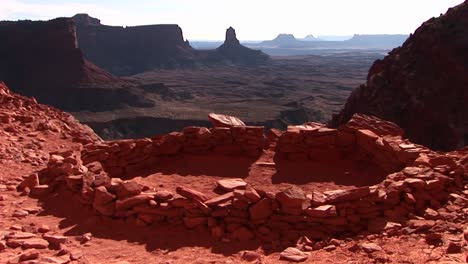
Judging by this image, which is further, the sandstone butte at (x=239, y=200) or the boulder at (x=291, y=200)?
the boulder at (x=291, y=200)

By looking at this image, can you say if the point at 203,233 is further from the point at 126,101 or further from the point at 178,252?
the point at 126,101

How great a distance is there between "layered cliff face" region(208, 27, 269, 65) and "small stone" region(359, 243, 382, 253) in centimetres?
17421

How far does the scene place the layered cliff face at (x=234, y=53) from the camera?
182 metres

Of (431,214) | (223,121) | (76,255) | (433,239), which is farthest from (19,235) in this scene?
(223,121)

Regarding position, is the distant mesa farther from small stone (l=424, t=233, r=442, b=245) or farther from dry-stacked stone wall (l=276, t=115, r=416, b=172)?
small stone (l=424, t=233, r=442, b=245)

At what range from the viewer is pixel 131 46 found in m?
155

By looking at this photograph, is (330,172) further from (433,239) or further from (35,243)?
(35,243)

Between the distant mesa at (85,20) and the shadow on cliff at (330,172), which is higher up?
the distant mesa at (85,20)

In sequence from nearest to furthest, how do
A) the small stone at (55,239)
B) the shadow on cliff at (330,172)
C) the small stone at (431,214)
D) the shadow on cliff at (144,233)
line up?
the small stone at (55,239), the shadow on cliff at (144,233), the small stone at (431,214), the shadow on cliff at (330,172)

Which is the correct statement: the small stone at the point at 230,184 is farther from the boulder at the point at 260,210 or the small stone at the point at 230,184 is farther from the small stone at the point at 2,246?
the small stone at the point at 2,246

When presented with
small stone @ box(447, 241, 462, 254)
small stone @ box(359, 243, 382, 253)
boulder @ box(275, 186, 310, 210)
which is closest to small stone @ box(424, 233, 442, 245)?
small stone @ box(447, 241, 462, 254)

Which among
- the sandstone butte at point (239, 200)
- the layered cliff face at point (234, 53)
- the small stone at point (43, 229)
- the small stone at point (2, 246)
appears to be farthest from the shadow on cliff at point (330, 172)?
the layered cliff face at point (234, 53)

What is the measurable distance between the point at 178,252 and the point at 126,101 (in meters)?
78.8

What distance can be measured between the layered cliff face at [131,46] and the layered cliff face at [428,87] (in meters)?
113
